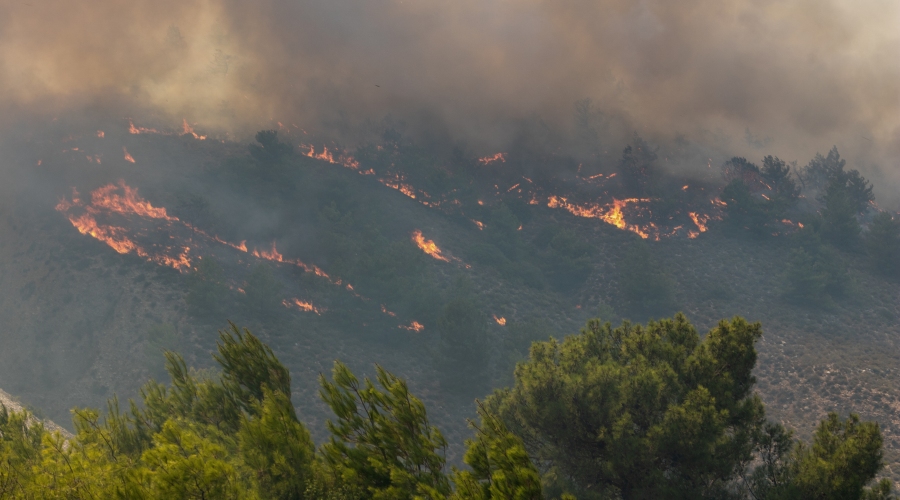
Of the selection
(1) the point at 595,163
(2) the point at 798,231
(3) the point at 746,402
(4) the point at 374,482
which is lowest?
(4) the point at 374,482

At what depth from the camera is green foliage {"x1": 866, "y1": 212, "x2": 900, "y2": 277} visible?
79.3 metres

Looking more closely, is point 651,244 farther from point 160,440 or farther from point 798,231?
point 160,440

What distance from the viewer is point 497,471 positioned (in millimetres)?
7824

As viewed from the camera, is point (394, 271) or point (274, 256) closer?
point (394, 271)

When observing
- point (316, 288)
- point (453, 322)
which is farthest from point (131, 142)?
point (453, 322)

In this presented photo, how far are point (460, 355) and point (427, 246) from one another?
37.8 m

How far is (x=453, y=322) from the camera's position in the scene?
60.9 m

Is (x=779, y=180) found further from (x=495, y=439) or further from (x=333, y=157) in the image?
(x=495, y=439)

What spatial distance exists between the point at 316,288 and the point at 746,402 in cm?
6305

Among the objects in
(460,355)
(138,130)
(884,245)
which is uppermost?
(138,130)

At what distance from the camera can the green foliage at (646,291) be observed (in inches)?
2985

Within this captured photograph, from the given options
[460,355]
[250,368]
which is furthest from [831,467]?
[460,355]

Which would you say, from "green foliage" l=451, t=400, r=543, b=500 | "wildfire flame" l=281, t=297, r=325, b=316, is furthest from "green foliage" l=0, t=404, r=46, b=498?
"wildfire flame" l=281, t=297, r=325, b=316

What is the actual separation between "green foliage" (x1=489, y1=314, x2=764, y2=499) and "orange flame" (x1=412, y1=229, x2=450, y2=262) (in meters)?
71.9
